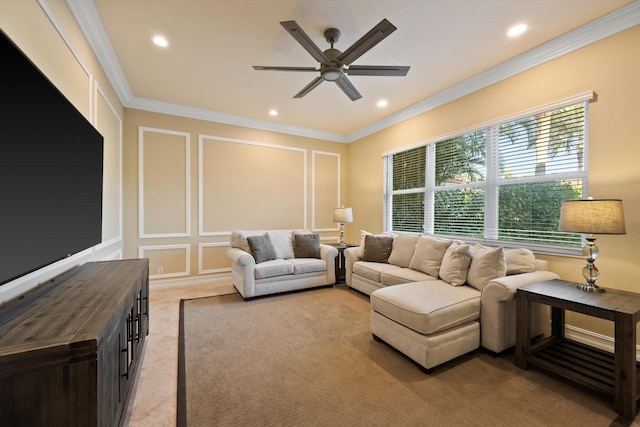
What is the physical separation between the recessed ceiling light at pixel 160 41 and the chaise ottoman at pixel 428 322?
319cm

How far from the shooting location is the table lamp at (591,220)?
75.2 inches

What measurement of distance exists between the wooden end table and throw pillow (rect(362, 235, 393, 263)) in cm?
185

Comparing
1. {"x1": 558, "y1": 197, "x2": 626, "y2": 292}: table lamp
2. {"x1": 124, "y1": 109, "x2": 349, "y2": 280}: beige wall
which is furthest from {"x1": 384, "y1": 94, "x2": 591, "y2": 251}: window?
{"x1": 124, "y1": 109, "x2": 349, "y2": 280}: beige wall

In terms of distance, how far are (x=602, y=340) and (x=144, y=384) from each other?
3.74m

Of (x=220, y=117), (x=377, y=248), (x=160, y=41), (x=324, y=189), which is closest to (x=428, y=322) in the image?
(x=377, y=248)

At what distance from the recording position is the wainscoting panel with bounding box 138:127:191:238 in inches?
160

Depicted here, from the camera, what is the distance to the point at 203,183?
4480 millimetres

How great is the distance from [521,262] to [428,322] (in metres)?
1.35

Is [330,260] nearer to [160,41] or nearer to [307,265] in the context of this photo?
[307,265]

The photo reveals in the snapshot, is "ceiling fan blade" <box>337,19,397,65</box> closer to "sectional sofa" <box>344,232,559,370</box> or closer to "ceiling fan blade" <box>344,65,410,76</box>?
"ceiling fan blade" <box>344,65,410,76</box>

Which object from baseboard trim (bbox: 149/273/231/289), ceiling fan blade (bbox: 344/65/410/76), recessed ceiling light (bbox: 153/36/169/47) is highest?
recessed ceiling light (bbox: 153/36/169/47)

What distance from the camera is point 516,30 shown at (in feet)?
8.12

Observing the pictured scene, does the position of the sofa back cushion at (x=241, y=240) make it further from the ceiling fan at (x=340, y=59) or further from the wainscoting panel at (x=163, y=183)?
the ceiling fan at (x=340, y=59)

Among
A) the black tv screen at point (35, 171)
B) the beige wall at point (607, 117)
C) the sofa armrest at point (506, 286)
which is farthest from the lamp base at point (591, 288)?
the black tv screen at point (35, 171)
